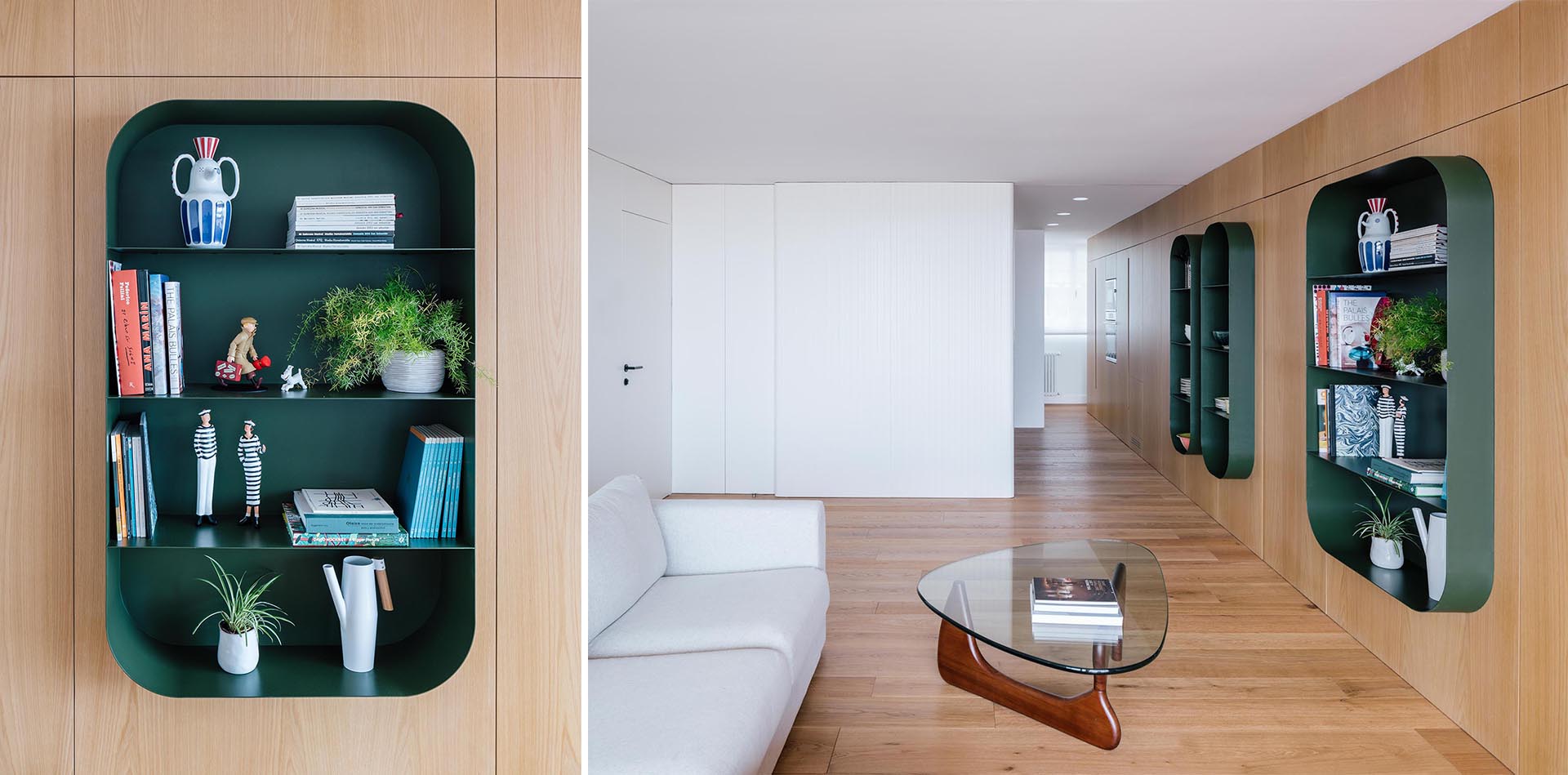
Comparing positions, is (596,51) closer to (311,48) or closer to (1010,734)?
(311,48)

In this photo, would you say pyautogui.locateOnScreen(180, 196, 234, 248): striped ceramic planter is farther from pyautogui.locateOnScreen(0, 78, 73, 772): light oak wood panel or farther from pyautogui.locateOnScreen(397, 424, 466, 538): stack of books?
pyautogui.locateOnScreen(397, 424, 466, 538): stack of books

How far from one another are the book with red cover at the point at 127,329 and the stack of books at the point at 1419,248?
3667 millimetres

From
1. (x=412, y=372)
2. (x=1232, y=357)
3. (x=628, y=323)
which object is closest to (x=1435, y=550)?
(x=1232, y=357)

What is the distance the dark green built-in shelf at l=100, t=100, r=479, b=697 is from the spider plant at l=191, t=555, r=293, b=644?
0.02 metres

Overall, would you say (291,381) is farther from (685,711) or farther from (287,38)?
(685,711)

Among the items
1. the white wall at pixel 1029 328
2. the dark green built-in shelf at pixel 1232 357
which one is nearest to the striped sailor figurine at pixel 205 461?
the dark green built-in shelf at pixel 1232 357

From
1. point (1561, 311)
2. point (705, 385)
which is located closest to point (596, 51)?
point (1561, 311)

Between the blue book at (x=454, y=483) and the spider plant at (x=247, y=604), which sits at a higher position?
the blue book at (x=454, y=483)

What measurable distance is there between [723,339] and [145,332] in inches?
219

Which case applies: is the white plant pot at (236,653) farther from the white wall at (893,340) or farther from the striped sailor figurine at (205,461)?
the white wall at (893,340)

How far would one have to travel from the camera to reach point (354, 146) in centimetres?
237

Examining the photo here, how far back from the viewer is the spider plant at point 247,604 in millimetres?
2256

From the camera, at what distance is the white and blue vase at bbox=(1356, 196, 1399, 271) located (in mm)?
3928

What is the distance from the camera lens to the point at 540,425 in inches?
86.4
